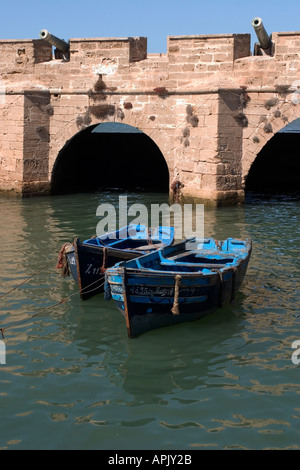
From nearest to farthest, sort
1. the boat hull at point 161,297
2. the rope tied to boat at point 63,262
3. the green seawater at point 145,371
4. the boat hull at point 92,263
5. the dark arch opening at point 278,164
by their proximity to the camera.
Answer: the green seawater at point 145,371
the boat hull at point 161,297
the boat hull at point 92,263
the rope tied to boat at point 63,262
the dark arch opening at point 278,164

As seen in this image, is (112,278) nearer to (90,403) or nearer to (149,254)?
(149,254)

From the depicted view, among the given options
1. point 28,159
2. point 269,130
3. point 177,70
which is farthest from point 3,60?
point 269,130

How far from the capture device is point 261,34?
1683cm

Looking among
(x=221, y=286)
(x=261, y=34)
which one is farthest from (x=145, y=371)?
(x=261, y=34)

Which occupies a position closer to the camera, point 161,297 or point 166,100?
point 161,297

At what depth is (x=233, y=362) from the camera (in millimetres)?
8047

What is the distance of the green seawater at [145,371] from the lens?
20.9ft

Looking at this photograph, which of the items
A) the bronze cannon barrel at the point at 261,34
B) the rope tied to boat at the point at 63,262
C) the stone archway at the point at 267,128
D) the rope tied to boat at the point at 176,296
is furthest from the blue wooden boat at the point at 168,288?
the bronze cannon barrel at the point at 261,34

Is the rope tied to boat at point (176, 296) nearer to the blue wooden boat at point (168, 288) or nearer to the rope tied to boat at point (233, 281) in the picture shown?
the blue wooden boat at point (168, 288)

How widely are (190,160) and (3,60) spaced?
6.50 metres

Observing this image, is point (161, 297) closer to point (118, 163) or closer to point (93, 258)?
point (93, 258)

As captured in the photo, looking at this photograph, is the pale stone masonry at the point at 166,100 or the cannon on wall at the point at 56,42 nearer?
the pale stone masonry at the point at 166,100

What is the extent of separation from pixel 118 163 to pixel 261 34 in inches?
368

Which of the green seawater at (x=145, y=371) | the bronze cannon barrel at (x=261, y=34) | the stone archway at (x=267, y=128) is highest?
the bronze cannon barrel at (x=261, y=34)
